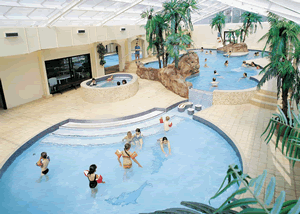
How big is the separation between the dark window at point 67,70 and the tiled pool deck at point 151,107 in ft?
3.84

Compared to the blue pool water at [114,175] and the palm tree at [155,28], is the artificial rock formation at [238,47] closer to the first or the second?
the palm tree at [155,28]

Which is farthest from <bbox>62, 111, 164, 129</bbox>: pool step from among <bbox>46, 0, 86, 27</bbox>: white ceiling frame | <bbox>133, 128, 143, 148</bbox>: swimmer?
<bbox>46, 0, 86, 27</bbox>: white ceiling frame

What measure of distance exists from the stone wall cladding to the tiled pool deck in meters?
0.27

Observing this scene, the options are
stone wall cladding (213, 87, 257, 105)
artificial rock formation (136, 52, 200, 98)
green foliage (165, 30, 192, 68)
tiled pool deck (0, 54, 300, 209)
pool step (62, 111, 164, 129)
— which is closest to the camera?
tiled pool deck (0, 54, 300, 209)

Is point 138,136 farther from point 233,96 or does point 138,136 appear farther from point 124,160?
point 233,96

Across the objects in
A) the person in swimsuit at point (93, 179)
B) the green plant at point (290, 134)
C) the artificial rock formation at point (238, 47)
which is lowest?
the person in swimsuit at point (93, 179)

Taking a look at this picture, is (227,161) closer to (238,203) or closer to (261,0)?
(261,0)

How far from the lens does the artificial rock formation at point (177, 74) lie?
43.1 ft

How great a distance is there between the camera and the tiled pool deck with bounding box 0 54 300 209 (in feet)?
20.9

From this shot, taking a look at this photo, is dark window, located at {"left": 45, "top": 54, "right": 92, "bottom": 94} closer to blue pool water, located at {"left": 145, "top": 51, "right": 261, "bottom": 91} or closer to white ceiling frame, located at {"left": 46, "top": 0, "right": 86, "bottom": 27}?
white ceiling frame, located at {"left": 46, "top": 0, "right": 86, "bottom": 27}

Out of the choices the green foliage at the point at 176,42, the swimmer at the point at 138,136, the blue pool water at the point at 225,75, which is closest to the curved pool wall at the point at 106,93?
the green foliage at the point at 176,42

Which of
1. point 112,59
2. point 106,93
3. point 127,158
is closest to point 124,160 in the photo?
point 127,158

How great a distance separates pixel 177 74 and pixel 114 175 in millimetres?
8654

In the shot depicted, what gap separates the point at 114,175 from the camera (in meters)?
7.07
